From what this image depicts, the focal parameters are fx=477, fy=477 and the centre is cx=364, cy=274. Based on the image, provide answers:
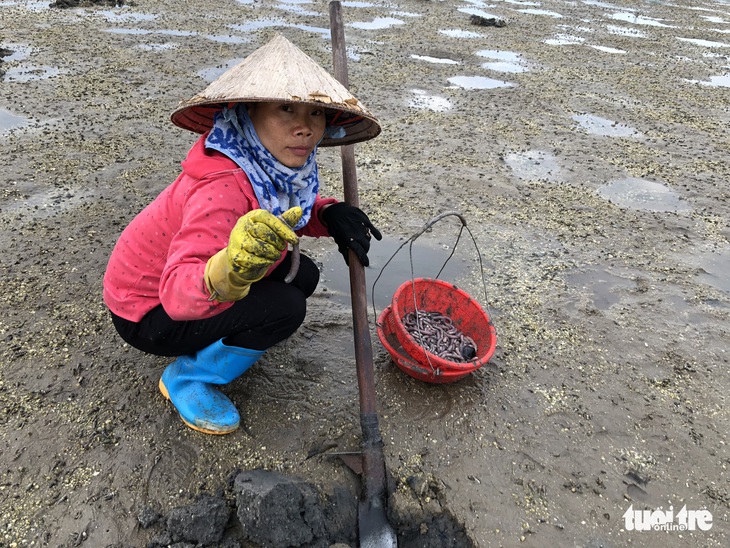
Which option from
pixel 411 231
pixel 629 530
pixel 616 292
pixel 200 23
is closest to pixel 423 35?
pixel 200 23

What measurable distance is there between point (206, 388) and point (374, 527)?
1.04 meters

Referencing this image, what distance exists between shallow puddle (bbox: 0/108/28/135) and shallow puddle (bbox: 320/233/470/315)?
4121 mm

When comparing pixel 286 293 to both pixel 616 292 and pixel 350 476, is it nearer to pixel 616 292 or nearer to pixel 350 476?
pixel 350 476

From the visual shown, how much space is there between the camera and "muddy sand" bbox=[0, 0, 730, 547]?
7.21ft

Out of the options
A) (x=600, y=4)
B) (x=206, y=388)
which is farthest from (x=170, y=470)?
(x=600, y=4)

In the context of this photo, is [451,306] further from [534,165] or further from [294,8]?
[294,8]

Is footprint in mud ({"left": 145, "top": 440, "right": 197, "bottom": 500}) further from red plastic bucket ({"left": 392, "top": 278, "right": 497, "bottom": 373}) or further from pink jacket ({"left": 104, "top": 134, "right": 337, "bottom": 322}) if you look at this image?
red plastic bucket ({"left": 392, "top": 278, "right": 497, "bottom": 373})

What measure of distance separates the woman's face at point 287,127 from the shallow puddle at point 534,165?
366cm

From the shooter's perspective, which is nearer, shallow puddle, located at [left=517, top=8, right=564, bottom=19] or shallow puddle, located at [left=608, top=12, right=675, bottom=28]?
shallow puddle, located at [left=608, top=12, right=675, bottom=28]

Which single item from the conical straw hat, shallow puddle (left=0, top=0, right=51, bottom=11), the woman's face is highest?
the conical straw hat

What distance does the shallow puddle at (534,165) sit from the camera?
204 inches

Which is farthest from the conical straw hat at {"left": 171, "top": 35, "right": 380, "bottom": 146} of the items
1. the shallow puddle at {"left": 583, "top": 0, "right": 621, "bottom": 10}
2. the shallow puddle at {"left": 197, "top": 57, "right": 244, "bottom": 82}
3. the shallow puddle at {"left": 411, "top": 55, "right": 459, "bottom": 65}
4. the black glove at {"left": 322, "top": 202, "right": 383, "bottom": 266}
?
the shallow puddle at {"left": 583, "top": 0, "right": 621, "bottom": 10}

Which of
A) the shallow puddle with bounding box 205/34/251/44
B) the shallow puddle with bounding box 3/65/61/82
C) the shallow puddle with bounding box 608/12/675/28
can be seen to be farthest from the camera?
the shallow puddle with bounding box 608/12/675/28

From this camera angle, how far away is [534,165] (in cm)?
541
